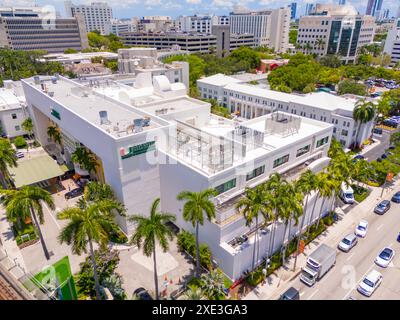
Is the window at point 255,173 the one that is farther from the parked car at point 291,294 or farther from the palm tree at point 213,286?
the parked car at point 291,294

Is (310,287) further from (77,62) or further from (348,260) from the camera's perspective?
(77,62)

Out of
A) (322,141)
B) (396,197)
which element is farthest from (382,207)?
(322,141)

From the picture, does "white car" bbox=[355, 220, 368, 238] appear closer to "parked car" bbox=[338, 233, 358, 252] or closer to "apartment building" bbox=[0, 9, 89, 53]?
"parked car" bbox=[338, 233, 358, 252]

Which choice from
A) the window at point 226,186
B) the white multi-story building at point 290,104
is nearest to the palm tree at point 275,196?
the window at point 226,186

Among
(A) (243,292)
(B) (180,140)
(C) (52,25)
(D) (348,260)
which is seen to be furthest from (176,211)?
(C) (52,25)

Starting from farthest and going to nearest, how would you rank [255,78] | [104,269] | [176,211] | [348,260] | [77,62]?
[77,62], [255,78], [176,211], [348,260], [104,269]
